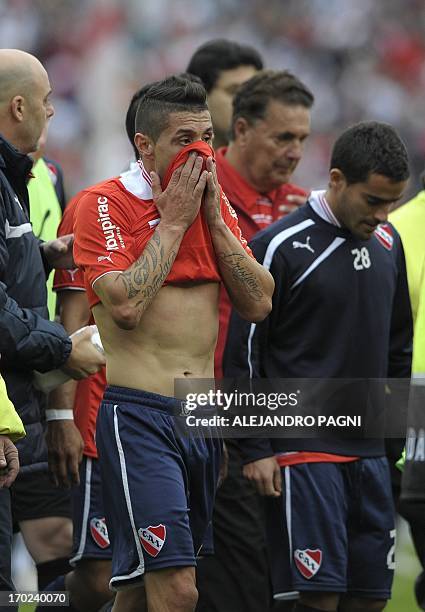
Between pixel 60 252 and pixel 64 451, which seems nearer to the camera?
pixel 60 252

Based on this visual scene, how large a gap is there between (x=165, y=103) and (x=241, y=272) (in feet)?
2.28

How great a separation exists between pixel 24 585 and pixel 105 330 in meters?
4.36

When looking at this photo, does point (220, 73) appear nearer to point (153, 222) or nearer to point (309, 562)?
point (153, 222)

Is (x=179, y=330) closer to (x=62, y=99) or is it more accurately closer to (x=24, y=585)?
(x=24, y=585)

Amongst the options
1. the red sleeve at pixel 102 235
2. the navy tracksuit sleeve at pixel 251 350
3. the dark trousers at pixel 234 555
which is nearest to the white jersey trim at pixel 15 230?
the red sleeve at pixel 102 235

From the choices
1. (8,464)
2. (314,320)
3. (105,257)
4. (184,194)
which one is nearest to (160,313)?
(105,257)

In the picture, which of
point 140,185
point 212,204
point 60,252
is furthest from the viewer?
point 60,252

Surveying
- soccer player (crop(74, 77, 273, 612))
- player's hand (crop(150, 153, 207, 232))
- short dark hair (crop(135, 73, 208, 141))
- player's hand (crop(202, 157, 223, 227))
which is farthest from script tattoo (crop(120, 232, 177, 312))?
short dark hair (crop(135, 73, 208, 141))

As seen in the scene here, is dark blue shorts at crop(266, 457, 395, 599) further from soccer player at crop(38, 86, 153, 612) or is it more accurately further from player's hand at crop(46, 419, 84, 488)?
→ player's hand at crop(46, 419, 84, 488)

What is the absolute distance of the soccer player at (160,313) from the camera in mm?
4914

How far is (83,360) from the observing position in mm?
5559

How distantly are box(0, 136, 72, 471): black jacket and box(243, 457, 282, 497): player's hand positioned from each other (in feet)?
3.12

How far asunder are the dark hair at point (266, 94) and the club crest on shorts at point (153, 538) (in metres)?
2.87

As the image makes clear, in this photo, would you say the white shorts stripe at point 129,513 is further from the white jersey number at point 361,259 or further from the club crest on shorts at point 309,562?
the white jersey number at point 361,259
